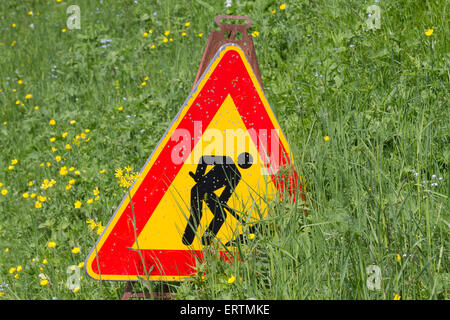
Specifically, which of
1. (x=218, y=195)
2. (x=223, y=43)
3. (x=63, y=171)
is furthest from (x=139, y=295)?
(x=63, y=171)

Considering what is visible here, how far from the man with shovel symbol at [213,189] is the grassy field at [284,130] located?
16 centimetres

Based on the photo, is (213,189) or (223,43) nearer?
(213,189)

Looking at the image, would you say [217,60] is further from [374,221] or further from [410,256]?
[410,256]

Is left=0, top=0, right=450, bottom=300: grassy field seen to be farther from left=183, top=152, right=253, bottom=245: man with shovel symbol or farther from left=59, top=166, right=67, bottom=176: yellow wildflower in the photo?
left=183, top=152, right=253, bottom=245: man with shovel symbol

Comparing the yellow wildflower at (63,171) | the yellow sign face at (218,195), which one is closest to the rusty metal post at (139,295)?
the yellow sign face at (218,195)

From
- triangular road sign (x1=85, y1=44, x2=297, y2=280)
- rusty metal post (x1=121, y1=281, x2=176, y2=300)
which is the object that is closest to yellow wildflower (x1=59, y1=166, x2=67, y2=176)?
rusty metal post (x1=121, y1=281, x2=176, y2=300)

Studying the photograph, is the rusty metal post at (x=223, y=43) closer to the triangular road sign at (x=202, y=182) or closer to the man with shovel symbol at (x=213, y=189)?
the triangular road sign at (x=202, y=182)

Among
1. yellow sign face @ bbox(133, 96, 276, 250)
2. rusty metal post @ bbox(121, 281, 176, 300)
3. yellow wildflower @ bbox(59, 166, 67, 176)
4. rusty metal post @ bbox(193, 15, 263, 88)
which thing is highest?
rusty metal post @ bbox(193, 15, 263, 88)

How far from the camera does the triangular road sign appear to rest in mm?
2494

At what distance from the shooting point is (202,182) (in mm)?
2547

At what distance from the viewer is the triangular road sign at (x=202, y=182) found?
2.49 metres

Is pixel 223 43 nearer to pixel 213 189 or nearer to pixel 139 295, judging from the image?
pixel 213 189

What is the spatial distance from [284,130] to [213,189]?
139 cm
